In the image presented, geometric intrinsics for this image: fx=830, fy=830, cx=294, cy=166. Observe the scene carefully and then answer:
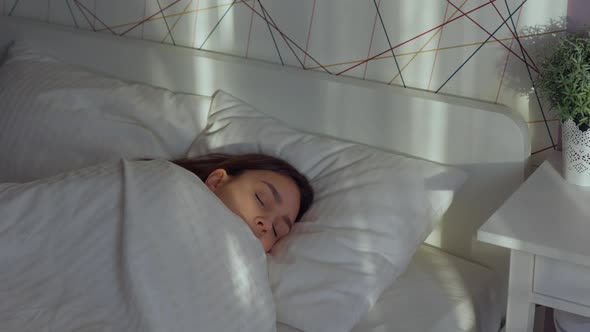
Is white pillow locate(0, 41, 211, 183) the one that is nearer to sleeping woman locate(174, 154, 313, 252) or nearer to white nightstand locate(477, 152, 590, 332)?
sleeping woman locate(174, 154, 313, 252)

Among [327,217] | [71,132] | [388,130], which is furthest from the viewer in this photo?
[71,132]

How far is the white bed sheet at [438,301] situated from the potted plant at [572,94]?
0.86 feet

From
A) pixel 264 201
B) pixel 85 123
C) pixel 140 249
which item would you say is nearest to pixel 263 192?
pixel 264 201

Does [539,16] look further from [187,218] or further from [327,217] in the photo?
[187,218]

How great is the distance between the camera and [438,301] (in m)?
1.47

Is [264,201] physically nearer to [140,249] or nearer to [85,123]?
[140,249]

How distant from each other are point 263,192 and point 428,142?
0.34m

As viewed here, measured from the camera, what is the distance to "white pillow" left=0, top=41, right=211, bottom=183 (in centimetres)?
185

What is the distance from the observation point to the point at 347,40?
5.73ft

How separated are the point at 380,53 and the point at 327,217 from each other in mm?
380

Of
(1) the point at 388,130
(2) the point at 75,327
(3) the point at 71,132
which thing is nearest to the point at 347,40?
(1) the point at 388,130

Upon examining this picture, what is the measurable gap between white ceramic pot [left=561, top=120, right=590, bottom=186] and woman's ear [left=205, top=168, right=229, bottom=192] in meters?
0.63

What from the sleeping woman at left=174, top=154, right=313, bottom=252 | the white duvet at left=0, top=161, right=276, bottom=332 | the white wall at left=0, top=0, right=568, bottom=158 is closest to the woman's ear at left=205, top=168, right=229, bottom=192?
the sleeping woman at left=174, top=154, right=313, bottom=252

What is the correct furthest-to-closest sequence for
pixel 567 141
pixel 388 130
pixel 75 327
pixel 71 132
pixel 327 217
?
pixel 71 132, pixel 388 130, pixel 327 217, pixel 567 141, pixel 75 327
